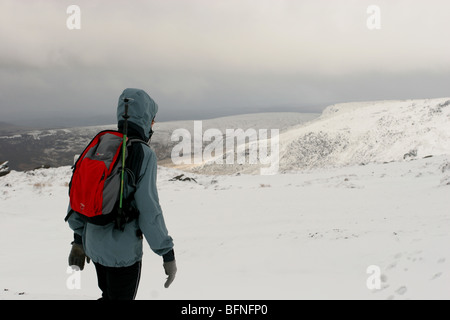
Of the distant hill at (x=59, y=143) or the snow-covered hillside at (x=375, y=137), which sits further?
the distant hill at (x=59, y=143)

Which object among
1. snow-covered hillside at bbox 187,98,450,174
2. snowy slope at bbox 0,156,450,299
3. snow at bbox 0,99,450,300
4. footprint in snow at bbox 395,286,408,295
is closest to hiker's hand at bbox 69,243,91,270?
snow at bbox 0,99,450,300

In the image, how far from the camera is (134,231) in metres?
2.39

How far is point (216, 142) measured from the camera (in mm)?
104875

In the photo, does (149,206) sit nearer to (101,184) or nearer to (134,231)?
(134,231)

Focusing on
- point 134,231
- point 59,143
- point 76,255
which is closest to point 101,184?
point 134,231

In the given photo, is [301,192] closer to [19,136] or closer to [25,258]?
[25,258]

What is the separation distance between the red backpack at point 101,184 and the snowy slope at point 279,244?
8.09ft

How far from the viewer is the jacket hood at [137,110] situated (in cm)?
241

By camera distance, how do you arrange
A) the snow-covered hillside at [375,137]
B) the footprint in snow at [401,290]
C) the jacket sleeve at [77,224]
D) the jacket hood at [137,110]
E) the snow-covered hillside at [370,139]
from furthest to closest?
the snow-covered hillside at [370,139], the snow-covered hillside at [375,137], the footprint in snow at [401,290], the jacket sleeve at [77,224], the jacket hood at [137,110]

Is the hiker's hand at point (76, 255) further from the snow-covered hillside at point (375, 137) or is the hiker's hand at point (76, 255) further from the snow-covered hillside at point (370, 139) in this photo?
the snow-covered hillside at point (375, 137)

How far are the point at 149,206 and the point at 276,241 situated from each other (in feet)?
16.4

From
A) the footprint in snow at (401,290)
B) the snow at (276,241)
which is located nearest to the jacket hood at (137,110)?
the snow at (276,241)

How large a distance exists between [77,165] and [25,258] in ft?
20.1
